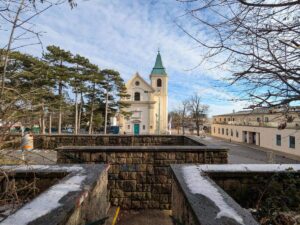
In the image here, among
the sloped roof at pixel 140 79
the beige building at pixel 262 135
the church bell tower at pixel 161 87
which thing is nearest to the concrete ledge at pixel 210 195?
the beige building at pixel 262 135

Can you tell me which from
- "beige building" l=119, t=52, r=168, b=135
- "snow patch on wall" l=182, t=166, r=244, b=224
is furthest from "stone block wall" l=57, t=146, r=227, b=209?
"beige building" l=119, t=52, r=168, b=135

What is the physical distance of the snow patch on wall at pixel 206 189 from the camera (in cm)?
178

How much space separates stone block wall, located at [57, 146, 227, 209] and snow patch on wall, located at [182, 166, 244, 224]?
6.05 feet

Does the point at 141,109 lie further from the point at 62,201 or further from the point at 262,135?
the point at 62,201

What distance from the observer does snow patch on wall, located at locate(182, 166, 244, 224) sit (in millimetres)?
1780

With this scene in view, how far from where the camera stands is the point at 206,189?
231 centimetres

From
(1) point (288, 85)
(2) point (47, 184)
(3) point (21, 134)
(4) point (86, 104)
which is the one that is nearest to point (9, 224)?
(3) point (21, 134)

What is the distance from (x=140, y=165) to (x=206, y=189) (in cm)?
278

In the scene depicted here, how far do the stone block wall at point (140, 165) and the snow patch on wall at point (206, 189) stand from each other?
1.85m

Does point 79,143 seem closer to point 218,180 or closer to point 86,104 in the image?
point 218,180

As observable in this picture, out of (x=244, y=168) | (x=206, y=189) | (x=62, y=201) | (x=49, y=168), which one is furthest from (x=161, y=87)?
(x=62, y=201)

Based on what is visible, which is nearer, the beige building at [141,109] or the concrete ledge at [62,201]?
the concrete ledge at [62,201]

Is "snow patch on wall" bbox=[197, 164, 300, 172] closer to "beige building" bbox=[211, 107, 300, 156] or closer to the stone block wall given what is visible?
the stone block wall

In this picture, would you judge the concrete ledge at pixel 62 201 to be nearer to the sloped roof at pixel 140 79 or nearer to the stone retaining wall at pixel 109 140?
the stone retaining wall at pixel 109 140
